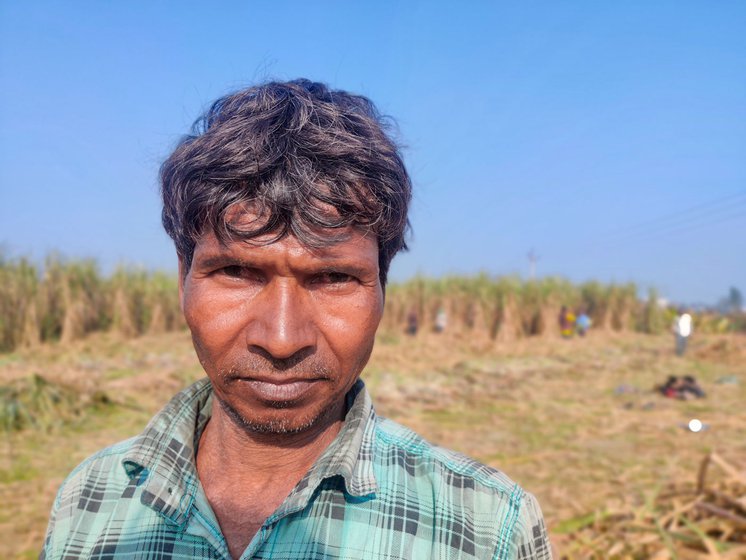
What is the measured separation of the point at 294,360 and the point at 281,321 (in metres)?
0.10

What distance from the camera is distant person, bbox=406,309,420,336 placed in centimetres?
1920

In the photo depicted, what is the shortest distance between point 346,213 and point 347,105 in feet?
1.08

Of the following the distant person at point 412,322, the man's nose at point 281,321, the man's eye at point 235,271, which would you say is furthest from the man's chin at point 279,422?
the distant person at point 412,322

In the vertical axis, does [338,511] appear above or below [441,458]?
below

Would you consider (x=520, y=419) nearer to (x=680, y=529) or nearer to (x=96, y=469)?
(x=680, y=529)

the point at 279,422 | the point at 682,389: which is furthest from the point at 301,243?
the point at 682,389

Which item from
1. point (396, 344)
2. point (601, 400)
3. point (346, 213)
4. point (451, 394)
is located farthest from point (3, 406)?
point (396, 344)

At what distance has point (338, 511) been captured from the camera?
1.31 meters

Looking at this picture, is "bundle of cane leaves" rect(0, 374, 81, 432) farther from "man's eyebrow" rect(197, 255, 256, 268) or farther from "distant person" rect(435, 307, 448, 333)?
"distant person" rect(435, 307, 448, 333)

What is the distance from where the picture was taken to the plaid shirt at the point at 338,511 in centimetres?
126

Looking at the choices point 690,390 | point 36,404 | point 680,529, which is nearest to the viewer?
point 680,529

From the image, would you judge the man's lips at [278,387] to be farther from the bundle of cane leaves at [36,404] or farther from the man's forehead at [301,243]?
the bundle of cane leaves at [36,404]

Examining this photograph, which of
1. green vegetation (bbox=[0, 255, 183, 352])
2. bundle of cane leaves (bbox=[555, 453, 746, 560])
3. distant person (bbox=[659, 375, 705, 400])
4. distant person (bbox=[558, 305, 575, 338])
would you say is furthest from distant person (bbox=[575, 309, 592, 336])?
bundle of cane leaves (bbox=[555, 453, 746, 560])

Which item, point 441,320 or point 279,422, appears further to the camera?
point 441,320
